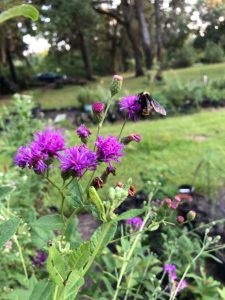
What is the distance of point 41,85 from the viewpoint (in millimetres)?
13617

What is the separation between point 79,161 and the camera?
504mm

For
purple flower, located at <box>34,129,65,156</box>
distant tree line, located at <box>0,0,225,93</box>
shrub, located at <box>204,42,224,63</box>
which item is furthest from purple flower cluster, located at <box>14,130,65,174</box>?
shrub, located at <box>204,42,224,63</box>

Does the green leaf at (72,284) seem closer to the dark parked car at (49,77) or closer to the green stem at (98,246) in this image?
the green stem at (98,246)

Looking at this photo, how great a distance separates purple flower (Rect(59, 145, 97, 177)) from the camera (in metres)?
0.50

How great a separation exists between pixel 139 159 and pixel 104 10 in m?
8.81

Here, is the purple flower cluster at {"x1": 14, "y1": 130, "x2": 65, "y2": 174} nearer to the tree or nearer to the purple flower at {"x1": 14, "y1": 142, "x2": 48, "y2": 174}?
the purple flower at {"x1": 14, "y1": 142, "x2": 48, "y2": 174}

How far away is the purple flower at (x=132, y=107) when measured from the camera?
1.89 feet

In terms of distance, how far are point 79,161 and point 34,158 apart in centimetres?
6

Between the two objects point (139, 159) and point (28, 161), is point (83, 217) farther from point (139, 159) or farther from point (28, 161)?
point (28, 161)

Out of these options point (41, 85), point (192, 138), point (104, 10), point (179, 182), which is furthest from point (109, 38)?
point (179, 182)

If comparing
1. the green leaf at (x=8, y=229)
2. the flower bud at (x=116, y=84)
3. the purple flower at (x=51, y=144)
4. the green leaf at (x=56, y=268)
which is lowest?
the green leaf at (x=56, y=268)

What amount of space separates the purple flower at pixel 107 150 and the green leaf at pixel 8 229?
11 centimetres

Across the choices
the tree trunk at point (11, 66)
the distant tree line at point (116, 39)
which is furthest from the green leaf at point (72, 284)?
the tree trunk at point (11, 66)

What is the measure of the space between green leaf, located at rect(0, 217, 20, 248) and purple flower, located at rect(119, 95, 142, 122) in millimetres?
199
